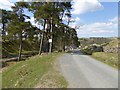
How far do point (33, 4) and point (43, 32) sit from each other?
5.53m

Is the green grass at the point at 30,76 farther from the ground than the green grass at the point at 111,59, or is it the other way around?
the green grass at the point at 111,59

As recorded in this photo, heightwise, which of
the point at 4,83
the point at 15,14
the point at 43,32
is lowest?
the point at 4,83

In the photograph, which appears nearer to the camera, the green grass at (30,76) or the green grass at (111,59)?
the green grass at (30,76)

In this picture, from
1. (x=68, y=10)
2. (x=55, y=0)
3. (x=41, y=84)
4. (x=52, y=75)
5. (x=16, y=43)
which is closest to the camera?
(x=41, y=84)

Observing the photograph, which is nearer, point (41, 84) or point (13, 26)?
point (41, 84)

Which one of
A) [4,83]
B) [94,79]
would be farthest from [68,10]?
[94,79]

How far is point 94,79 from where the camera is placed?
14852 millimetres

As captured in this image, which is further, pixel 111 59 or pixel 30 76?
pixel 111 59

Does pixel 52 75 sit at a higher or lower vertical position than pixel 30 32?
lower

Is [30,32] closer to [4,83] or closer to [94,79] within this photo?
[4,83]

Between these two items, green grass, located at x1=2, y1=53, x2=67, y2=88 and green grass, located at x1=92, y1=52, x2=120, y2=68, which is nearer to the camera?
green grass, located at x1=2, y1=53, x2=67, y2=88

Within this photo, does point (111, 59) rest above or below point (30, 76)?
above

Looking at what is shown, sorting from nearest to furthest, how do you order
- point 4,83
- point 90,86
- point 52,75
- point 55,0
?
1. point 90,86
2. point 52,75
3. point 4,83
4. point 55,0

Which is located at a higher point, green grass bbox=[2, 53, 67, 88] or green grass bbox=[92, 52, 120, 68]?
green grass bbox=[92, 52, 120, 68]
